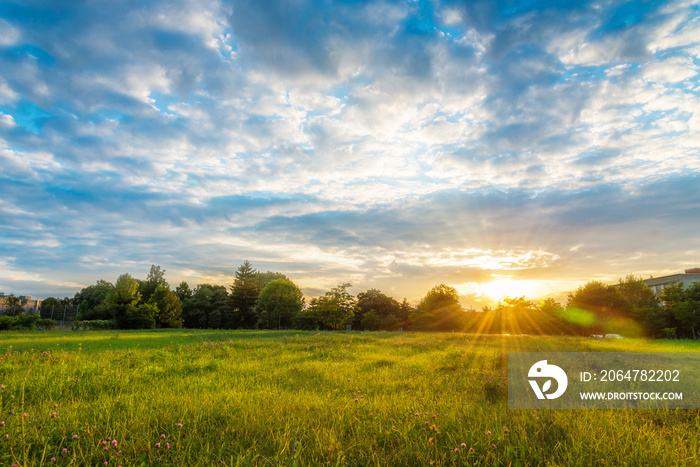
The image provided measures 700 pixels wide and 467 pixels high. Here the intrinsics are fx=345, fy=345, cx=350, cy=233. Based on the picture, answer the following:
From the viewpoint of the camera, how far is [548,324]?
56.0m

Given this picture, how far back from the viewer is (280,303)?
59969 millimetres

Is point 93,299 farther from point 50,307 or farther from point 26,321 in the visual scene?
point 26,321

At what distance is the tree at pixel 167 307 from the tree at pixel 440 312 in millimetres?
45087

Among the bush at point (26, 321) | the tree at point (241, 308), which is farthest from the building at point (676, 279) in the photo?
the bush at point (26, 321)

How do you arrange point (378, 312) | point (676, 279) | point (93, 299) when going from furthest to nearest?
1. point (676, 279)
2. point (93, 299)
3. point (378, 312)

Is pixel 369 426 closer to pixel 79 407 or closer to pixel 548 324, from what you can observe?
pixel 79 407

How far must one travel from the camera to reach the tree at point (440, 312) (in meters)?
A: 62.5

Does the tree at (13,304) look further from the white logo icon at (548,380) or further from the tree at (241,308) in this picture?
the white logo icon at (548,380)

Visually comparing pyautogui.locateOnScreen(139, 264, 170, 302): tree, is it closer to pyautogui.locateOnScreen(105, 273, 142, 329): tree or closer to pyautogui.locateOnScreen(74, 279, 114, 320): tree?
pyautogui.locateOnScreen(74, 279, 114, 320): tree

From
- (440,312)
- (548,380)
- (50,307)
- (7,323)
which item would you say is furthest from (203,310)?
(548,380)

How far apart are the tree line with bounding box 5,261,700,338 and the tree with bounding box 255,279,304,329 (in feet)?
0.56

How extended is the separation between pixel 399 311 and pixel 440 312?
13154mm

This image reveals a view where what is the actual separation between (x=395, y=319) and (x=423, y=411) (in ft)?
224

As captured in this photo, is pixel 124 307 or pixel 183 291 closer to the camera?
pixel 124 307
